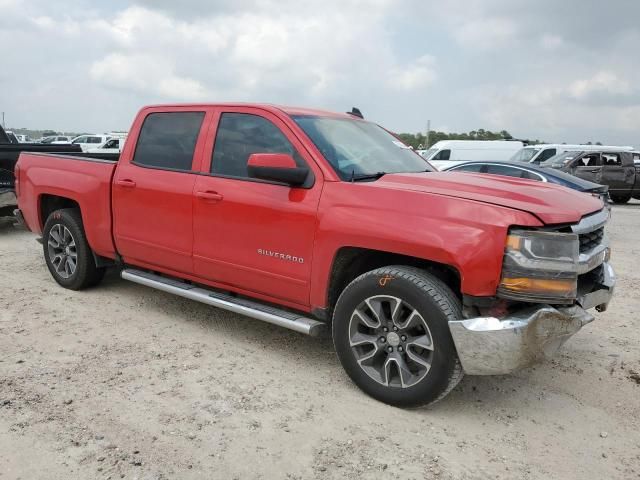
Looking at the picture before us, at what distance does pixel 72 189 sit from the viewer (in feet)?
17.4

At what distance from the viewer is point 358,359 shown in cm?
353

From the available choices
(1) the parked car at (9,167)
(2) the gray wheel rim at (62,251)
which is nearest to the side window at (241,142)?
(2) the gray wheel rim at (62,251)

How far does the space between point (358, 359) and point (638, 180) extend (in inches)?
665

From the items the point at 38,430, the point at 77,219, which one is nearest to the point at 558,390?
the point at 38,430

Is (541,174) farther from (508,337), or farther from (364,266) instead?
(508,337)

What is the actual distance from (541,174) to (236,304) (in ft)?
24.1

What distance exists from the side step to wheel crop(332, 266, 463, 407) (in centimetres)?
22

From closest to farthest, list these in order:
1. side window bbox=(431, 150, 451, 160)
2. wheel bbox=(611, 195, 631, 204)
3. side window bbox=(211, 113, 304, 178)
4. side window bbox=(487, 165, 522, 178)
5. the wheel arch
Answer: the wheel arch, side window bbox=(211, 113, 304, 178), side window bbox=(487, 165, 522, 178), wheel bbox=(611, 195, 631, 204), side window bbox=(431, 150, 451, 160)

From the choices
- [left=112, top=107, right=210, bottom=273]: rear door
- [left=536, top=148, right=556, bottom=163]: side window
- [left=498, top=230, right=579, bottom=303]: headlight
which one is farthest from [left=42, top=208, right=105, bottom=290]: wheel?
[left=536, top=148, right=556, bottom=163]: side window

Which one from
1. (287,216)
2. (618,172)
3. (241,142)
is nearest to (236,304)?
(287,216)

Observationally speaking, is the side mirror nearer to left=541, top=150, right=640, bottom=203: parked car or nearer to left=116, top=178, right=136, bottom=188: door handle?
left=116, top=178, right=136, bottom=188: door handle

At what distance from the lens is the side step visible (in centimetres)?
374

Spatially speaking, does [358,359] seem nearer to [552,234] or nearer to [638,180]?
[552,234]

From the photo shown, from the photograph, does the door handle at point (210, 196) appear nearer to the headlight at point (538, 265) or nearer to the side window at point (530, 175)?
the headlight at point (538, 265)
